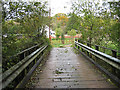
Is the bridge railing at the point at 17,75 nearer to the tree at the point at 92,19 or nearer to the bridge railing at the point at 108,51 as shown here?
the bridge railing at the point at 108,51

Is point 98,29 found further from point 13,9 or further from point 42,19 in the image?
point 13,9

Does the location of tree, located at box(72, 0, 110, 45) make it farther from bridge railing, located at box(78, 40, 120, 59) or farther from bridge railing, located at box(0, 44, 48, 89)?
bridge railing, located at box(0, 44, 48, 89)

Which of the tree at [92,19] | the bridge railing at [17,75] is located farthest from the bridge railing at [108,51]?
the bridge railing at [17,75]

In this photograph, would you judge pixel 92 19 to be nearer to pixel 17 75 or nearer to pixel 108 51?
pixel 108 51

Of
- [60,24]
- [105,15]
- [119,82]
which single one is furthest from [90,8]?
[60,24]

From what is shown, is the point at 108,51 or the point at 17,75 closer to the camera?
the point at 17,75

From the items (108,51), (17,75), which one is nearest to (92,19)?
(108,51)

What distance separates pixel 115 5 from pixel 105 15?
369 cm

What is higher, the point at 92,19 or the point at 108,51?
the point at 92,19

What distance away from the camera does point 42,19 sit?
1122cm

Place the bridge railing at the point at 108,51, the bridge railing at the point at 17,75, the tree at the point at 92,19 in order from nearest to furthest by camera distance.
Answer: the bridge railing at the point at 17,75
the bridge railing at the point at 108,51
the tree at the point at 92,19

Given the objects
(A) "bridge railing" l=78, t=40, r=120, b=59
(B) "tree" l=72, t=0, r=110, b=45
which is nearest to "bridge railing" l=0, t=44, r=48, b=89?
(A) "bridge railing" l=78, t=40, r=120, b=59

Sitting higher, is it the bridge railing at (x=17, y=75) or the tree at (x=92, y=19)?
the tree at (x=92, y=19)

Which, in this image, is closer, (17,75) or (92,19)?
(17,75)
